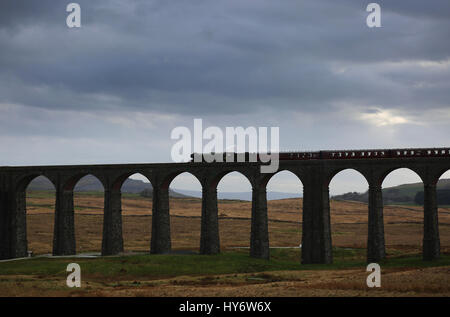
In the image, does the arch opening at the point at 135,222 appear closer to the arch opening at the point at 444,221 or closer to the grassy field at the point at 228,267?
the grassy field at the point at 228,267

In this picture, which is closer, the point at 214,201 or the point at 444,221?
the point at 214,201

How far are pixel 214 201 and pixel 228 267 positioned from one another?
9069mm

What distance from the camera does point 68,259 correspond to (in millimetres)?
61500

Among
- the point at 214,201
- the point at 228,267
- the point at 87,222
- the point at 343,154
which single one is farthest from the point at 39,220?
the point at 343,154

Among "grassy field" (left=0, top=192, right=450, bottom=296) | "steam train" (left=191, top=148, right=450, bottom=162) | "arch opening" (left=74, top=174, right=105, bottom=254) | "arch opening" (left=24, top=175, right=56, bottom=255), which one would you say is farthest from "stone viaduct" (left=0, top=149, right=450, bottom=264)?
"arch opening" (left=74, top=174, right=105, bottom=254)

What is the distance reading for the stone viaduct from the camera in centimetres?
5306

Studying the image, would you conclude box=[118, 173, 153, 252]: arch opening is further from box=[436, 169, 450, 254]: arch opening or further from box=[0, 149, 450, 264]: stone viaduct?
box=[436, 169, 450, 254]: arch opening

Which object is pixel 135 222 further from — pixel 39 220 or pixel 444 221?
pixel 444 221

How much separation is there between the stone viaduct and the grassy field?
2.44 m

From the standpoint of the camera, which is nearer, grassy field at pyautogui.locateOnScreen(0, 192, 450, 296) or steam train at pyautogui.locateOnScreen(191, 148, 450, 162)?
grassy field at pyautogui.locateOnScreen(0, 192, 450, 296)

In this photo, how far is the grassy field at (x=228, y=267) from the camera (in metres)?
37.0

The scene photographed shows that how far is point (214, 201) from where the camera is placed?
61.0m
